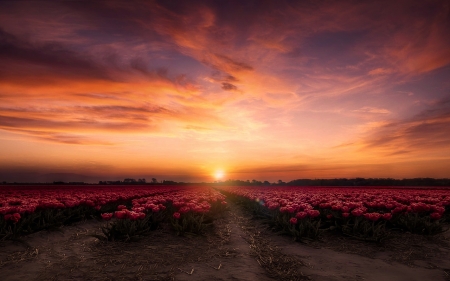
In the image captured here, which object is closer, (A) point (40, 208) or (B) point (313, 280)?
(B) point (313, 280)

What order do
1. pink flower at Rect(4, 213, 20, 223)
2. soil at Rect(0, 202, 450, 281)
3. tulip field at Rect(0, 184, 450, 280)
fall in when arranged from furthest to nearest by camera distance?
pink flower at Rect(4, 213, 20, 223), tulip field at Rect(0, 184, 450, 280), soil at Rect(0, 202, 450, 281)

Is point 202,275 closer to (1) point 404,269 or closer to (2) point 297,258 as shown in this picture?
(2) point 297,258

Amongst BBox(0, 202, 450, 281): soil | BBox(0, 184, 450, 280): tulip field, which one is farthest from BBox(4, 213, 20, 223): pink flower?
BBox(0, 202, 450, 281): soil

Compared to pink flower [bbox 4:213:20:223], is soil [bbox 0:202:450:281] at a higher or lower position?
lower

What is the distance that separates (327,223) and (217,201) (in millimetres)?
7786

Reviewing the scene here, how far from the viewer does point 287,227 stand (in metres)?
9.76

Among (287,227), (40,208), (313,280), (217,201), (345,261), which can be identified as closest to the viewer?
(313,280)

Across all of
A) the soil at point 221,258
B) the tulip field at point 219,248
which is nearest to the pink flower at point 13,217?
the tulip field at point 219,248

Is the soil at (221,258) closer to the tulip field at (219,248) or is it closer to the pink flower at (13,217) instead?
the tulip field at (219,248)

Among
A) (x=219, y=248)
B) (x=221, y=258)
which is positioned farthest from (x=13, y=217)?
(x=221, y=258)

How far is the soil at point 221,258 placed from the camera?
6242 millimetres

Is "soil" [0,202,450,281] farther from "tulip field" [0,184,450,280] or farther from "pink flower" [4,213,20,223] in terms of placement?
"pink flower" [4,213,20,223]

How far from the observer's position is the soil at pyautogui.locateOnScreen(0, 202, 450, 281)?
6.24m

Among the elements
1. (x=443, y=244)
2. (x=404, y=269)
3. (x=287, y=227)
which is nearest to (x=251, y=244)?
(x=287, y=227)
